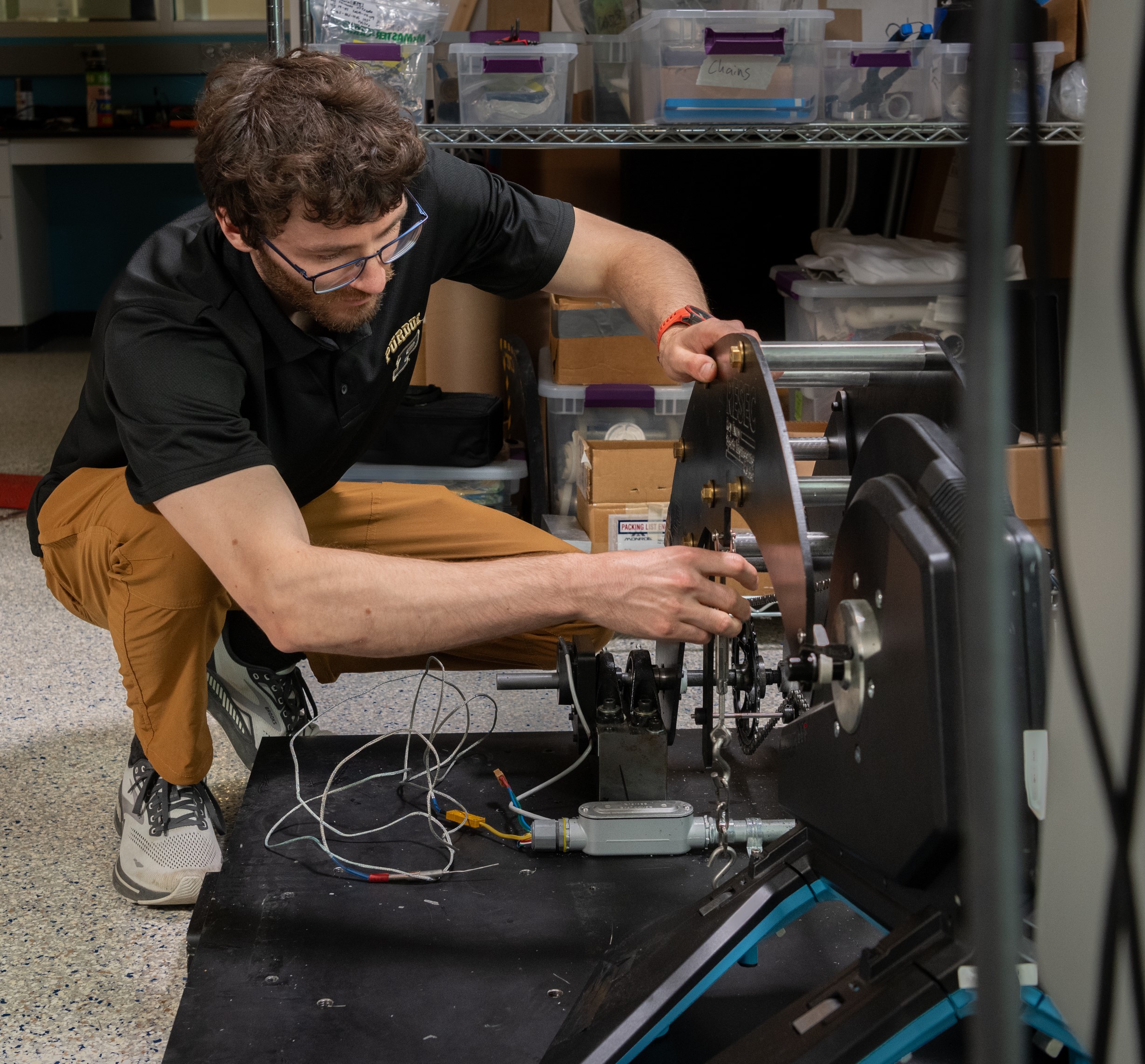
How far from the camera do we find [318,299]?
1.42 metres

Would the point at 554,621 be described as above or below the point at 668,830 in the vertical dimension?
above

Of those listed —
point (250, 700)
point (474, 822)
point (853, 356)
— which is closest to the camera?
point (853, 356)

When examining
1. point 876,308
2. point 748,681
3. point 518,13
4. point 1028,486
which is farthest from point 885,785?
point 518,13

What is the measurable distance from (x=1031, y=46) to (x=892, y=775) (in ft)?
1.84

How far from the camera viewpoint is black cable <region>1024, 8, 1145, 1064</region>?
347mm

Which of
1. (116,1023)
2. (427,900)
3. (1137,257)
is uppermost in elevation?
(1137,257)

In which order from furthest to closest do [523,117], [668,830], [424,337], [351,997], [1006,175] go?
[424,337] → [523,117] → [668,830] → [351,997] → [1006,175]

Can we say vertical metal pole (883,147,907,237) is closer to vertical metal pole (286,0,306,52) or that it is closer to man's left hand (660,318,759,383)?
vertical metal pole (286,0,306,52)

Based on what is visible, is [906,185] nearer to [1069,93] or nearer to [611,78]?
[1069,93]

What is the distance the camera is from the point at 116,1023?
4.31ft

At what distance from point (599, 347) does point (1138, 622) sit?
217 cm

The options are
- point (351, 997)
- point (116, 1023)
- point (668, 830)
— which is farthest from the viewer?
point (668, 830)

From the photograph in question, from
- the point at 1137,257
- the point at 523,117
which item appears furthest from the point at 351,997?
the point at 523,117

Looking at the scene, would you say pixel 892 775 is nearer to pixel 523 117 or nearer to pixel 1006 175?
pixel 1006 175
